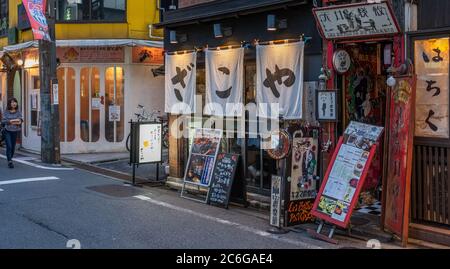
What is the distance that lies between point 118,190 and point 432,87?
6231 millimetres

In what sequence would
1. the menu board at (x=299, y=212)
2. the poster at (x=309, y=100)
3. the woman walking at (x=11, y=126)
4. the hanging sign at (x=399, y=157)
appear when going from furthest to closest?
the woman walking at (x=11, y=126), the poster at (x=309, y=100), the menu board at (x=299, y=212), the hanging sign at (x=399, y=157)

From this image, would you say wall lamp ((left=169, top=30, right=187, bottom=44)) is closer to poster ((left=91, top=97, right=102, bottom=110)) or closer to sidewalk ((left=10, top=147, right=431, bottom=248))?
sidewalk ((left=10, top=147, right=431, bottom=248))

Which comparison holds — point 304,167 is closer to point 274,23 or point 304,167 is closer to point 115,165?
point 274,23

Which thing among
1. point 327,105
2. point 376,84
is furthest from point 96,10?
point 327,105

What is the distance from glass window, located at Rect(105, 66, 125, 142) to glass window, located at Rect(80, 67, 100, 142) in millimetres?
284

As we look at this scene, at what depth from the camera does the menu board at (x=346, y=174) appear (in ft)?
22.3

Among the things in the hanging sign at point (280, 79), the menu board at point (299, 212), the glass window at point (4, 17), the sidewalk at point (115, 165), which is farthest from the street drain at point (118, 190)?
the glass window at point (4, 17)

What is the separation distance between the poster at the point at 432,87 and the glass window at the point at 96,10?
11.4m

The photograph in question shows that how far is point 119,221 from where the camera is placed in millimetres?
7832

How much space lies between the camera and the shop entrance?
8.50 metres

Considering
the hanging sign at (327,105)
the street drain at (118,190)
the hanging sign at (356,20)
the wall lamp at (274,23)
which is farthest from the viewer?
the street drain at (118,190)

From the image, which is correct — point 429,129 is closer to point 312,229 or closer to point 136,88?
point 312,229

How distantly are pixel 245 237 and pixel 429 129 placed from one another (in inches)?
110

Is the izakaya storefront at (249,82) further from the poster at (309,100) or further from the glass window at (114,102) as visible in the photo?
the glass window at (114,102)
